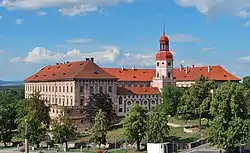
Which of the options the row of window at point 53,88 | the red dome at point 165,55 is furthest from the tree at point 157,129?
the red dome at point 165,55

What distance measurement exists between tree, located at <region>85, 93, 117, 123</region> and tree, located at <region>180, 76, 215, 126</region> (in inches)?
692

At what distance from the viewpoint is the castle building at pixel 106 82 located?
98562 millimetres

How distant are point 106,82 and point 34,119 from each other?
2711cm

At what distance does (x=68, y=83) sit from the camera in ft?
330

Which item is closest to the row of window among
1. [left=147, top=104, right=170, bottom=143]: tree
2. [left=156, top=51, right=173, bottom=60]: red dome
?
[left=156, top=51, right=173, bottom=60]: red dome

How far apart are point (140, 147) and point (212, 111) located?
13.2 metres

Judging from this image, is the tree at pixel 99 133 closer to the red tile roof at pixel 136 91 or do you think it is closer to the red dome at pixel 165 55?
the red tile roof at pixel 136 91

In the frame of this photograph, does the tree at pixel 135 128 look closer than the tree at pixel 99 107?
Yes

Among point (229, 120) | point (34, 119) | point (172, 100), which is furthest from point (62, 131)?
point (229, 120)

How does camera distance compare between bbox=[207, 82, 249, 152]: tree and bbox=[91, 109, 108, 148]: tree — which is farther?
bbox=[91, 109, 108, 148]: tree

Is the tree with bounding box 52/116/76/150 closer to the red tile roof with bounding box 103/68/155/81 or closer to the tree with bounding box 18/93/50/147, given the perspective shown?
the tree with bounding box 18/93/50/147

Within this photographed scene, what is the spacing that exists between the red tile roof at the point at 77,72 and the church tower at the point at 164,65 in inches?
749

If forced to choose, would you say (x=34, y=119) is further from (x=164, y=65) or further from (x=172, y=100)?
(x=164, y=65)

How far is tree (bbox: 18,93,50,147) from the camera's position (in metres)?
74.7
